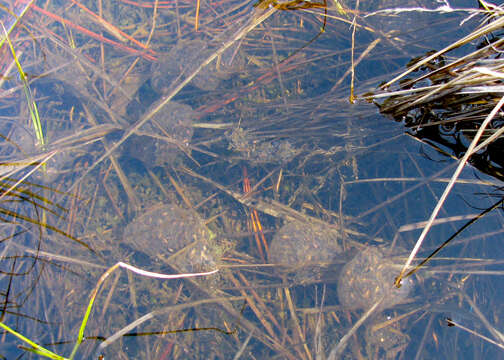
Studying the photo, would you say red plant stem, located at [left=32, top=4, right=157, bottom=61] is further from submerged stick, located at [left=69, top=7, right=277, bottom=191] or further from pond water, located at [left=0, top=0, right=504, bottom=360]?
submerged stick, located at [left=69, top=7, right=277, bottom=191]

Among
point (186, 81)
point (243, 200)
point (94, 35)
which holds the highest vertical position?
point (94, 35)

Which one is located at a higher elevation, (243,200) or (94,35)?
(94,35)

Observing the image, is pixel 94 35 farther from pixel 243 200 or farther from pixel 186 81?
pixel 243 200

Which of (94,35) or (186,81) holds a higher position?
(94,35)

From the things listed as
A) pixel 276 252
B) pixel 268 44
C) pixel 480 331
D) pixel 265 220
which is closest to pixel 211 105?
pixel 268 44

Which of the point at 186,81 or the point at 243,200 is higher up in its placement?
the point at 186,81

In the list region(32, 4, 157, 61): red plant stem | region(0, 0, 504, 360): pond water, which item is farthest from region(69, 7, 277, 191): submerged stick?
region(32, 4, 157, 61): red plant stem

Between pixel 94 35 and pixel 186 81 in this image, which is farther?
pixel 94 35

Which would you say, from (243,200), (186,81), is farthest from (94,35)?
(243,200)
